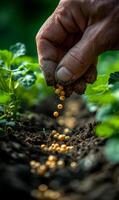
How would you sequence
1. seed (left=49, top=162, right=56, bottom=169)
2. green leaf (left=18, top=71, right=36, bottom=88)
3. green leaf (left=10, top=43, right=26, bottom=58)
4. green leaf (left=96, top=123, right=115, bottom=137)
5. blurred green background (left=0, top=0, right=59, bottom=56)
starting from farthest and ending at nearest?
blurred green background (left=0, top=0, right=59, bottom=56) → green leaf (left=10, top=43, right=26, bottom=58) → green leaf (left=18, top=71, right=36, bottom=88) → seed (left=49, top=162, right=56, bottom=169) → green leaf (left=96, top=123, right=115, bottom=137)

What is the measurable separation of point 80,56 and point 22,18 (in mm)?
5919

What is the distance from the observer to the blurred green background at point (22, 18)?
898 centimetres

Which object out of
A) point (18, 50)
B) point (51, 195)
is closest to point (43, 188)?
point (51, 195)

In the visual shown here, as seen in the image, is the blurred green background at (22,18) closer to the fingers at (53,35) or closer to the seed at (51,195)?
the fingers at (53,35)

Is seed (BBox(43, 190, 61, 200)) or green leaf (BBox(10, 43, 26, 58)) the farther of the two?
green leaf (BBox(10, 43, 26, 58))

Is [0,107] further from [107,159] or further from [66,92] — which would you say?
[107,159]

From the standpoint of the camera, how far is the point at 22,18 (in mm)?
9453

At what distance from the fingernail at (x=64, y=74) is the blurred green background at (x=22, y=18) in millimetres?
5059

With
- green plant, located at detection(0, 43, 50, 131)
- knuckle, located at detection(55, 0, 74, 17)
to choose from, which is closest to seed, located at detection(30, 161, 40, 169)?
green plant, located at detection(0, 43, 50, 131)

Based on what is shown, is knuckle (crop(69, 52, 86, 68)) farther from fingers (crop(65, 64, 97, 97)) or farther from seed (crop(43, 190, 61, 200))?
seed (crop(43, 190, 61, 200))

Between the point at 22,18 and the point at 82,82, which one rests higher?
the point at 22,18

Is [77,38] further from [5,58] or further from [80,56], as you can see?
[5,58]

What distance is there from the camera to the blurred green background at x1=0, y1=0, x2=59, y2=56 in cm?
898

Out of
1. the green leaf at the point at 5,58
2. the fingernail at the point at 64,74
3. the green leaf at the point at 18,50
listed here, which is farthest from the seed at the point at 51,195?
the green leaf at the point at 18,50
